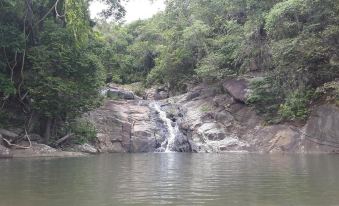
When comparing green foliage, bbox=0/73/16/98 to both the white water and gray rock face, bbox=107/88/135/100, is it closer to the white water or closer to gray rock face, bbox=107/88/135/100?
the white water

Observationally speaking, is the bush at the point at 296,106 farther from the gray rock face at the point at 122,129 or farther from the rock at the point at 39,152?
the rock at the point at 39,152

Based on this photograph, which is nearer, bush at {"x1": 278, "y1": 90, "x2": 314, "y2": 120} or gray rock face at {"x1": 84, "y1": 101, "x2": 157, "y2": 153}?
bush at {"x1": 278, "y1": 90, "x2": 314, "y2": 120}

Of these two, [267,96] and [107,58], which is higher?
[107,58]

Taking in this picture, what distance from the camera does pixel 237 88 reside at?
3375cm

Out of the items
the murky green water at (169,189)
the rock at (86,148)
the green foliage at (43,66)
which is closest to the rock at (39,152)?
the rock at (86,148)

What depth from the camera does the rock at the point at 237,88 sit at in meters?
32.8

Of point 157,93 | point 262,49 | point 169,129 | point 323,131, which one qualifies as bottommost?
point 323,131

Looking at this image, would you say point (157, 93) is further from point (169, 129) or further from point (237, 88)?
point (237, 88)

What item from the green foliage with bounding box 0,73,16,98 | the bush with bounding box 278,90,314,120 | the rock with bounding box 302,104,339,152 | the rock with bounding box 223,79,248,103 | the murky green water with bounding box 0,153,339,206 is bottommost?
the murky green water with bounding box 0,153,339,206

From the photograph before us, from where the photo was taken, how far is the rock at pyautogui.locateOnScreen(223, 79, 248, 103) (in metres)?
32.8

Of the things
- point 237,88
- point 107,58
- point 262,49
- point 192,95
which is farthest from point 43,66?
point 262,49

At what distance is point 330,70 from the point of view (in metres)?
28.1

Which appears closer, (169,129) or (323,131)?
(323,131)

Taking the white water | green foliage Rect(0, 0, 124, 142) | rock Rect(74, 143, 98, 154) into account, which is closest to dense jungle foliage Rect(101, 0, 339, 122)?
green foliage Rect(0, 0, 124, 142)
